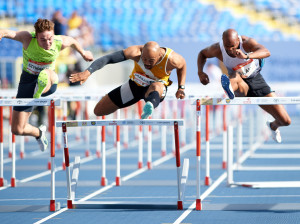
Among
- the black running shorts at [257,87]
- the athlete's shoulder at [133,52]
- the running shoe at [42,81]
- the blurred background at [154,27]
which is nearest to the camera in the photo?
the athlete's shoulder at [133,52]

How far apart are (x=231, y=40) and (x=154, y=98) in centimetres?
103

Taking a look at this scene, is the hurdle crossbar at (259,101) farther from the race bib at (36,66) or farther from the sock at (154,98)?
the race bib at (36,66)

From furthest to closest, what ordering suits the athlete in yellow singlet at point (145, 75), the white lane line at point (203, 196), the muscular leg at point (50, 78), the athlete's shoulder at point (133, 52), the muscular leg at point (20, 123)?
1. the muscular leg at point (20, 123)
2. the muscular leg at point (50, 78)
3. the athlete's shoulder at point (133, 52)
4. the athlete in yellow singlet at point (145, 75)
5. the white lane line at point (203, 196)

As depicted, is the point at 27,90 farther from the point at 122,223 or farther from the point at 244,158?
the point at 244,158

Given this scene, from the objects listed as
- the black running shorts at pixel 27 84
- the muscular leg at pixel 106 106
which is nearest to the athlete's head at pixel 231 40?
the muscular leg at pixel 106 106

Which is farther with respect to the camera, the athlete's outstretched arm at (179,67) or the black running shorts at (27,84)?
the black running shorts at (27,84)

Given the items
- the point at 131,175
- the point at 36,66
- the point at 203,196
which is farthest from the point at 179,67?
the point at 131,175

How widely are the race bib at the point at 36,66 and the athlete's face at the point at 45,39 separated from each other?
0.30m

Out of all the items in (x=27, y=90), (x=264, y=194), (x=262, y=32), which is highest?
(x=262, y=32)

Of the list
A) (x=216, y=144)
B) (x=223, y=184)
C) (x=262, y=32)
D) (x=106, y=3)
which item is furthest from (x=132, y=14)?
(x=223, y=184)

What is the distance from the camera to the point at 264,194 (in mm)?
8023

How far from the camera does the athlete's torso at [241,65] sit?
704 centimetres

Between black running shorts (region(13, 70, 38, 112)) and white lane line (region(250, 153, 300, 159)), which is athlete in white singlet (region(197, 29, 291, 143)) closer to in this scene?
black running shorts (region(13, 70, 38, 112))

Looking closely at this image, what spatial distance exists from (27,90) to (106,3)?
55.8 feet
